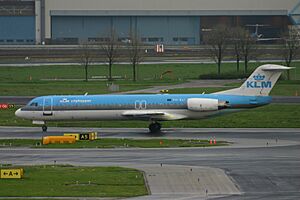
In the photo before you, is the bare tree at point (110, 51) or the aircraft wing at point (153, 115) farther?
the bare tree at point (110, 51)

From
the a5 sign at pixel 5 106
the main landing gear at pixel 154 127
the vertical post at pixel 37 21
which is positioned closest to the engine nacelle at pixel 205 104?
the main landing gear at pixel 154 127

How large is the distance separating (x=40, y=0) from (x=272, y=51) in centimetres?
5606

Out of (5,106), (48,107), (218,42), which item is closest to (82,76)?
(218,42)

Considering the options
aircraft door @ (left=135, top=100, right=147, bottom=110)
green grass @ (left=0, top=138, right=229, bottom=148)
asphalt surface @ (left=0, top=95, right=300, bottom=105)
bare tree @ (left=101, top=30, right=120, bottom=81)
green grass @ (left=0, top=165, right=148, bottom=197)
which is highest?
bare tree @ (left=101, top=30, right=120, bottom=81)

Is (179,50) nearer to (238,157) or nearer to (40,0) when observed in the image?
(40,0)

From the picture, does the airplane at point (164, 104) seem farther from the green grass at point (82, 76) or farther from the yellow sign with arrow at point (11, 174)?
the green grass at point (82, 76)

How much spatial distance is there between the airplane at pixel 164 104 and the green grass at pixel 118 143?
631cm

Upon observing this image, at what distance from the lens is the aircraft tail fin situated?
6950 cm

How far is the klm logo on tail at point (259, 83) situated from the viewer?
228 ft

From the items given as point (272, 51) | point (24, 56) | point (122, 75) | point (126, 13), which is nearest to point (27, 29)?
point (126, 13)

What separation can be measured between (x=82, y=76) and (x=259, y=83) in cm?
5709

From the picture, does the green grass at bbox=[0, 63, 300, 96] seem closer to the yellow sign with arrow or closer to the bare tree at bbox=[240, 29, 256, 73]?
the bare tree at bbox=[240, 29, 256, 73]

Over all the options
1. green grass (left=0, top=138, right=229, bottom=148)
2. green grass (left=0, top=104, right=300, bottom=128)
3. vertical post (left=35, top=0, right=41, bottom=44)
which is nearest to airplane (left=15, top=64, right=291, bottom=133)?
green grass (left=0, top=104, right=300, bottom=128)

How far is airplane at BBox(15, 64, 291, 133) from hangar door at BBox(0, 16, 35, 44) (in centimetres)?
12460
